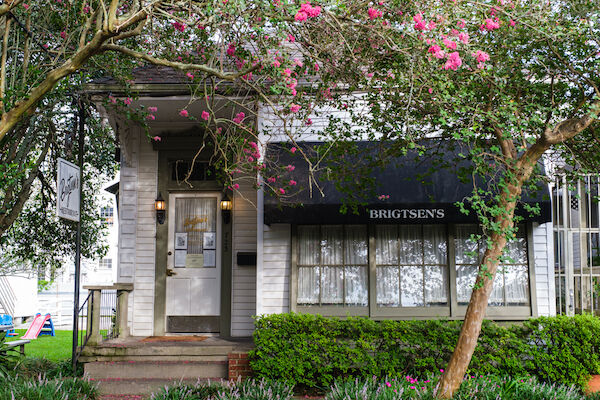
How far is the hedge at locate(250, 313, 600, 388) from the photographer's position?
7.26 metres

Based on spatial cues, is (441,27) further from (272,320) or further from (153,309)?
(153,309)

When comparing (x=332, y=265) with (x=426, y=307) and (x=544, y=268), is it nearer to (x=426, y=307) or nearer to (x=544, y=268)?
(x=426, y=307)

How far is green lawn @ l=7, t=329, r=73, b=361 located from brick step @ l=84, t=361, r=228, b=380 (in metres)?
4.11

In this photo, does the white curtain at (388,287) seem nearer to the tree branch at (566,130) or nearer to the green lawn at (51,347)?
the tree branch at (566,130)

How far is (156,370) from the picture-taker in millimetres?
8039

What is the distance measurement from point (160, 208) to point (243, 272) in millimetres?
1785

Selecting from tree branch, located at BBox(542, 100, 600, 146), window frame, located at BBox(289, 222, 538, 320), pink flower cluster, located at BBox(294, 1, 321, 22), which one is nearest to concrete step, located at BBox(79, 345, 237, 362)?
window frame, located at BBox(289, 222, 538, 320)

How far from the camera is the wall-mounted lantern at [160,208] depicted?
9.84m

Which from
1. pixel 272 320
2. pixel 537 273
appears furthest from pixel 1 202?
pixel 537 273

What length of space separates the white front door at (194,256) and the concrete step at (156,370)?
5.61 ft

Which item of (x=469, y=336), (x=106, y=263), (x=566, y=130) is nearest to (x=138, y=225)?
(x=469, y=336)

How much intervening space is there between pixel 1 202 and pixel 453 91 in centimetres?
741

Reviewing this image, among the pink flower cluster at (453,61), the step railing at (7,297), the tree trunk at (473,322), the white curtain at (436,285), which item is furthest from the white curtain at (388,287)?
the step railing at (7,297)

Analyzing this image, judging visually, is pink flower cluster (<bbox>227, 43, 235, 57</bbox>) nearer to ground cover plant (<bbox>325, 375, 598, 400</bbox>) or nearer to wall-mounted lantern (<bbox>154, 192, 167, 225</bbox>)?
wall-mounted lantern (<bbox>154, 192, 167, 225</bbox>)
